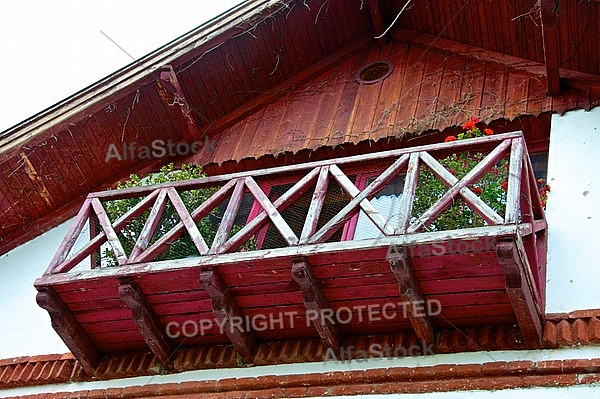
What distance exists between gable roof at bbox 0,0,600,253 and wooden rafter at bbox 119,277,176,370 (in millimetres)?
3002

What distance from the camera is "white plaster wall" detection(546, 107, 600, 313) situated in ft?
22.0

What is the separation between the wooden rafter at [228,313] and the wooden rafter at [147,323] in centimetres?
61

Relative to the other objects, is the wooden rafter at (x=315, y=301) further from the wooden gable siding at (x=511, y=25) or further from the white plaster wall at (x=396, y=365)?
the wooden gable siding at (x=511, y=25)

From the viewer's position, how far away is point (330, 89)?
10.3 meters

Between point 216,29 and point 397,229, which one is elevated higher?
point 216,29

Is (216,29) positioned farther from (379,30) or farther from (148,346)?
(148,346)

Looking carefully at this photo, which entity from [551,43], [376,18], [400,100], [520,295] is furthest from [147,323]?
[376,18]

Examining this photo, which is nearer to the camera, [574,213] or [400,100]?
[574,213]

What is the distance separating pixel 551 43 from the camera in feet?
27.1

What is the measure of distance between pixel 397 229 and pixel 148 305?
86.2 inches

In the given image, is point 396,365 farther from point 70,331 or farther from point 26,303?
point 26,303

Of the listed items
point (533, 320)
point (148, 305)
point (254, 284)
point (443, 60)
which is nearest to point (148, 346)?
point (148, 305)

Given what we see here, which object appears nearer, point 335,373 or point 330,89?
point 335,373

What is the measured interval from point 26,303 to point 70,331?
205 cm
